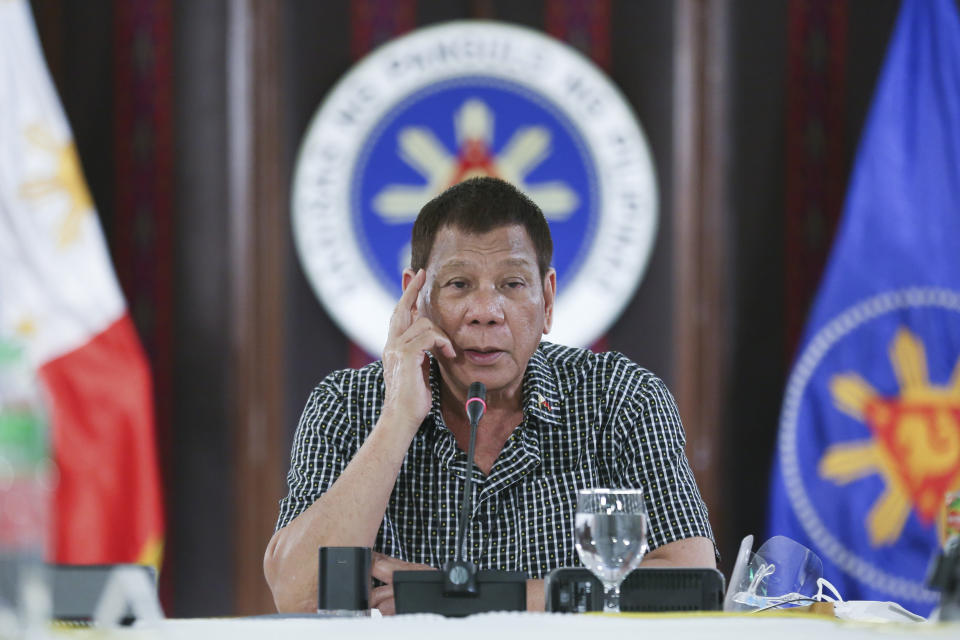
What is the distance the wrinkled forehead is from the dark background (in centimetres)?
120

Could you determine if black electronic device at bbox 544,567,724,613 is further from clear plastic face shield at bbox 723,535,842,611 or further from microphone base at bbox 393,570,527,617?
clear plastic face shield at bbox 723,535,842,611

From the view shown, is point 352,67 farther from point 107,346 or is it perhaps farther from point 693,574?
point 693,574

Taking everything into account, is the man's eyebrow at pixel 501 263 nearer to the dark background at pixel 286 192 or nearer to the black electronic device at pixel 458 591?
the black electronic device at pixel 458 591

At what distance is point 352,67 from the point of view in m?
3.22

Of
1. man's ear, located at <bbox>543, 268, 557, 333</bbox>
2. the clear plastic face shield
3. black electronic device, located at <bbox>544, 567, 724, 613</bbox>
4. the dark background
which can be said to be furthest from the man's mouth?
the dark background

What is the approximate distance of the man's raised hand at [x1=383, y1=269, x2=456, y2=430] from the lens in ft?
6.29

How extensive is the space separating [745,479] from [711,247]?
0.64m

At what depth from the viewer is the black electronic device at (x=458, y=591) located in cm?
127

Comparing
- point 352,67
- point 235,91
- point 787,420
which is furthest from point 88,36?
point 787,420

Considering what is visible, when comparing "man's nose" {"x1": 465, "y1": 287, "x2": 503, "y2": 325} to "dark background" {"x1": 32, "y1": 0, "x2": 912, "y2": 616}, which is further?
"dark background" {"x1": 32, "y1": 0, "x2": 912, "y2": 616}

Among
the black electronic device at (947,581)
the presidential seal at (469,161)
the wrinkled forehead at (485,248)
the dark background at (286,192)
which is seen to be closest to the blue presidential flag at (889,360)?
the dark background at (286,192)

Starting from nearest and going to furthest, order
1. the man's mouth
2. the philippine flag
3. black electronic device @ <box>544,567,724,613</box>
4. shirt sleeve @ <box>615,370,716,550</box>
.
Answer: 1. black electronic device @ <box>544,567,724,613</box>
2. shirt sleeve @ <box>615,370,716,550</box>
3. the man's mouth
4. the philippine flag

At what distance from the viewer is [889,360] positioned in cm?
304

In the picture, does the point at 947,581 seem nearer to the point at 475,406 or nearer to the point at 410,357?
the point at 475,406
